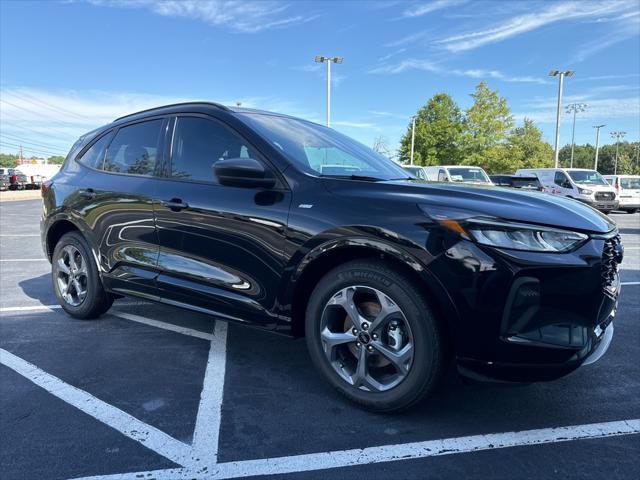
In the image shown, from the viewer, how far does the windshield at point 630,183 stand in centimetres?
1961

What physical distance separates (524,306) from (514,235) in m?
0.33

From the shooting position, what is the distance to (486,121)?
43188 millimetres

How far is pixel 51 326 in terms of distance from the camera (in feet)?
13.7

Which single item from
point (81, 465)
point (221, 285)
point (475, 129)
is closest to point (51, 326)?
point (221, 285)

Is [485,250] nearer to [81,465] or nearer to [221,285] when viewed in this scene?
[221,285]

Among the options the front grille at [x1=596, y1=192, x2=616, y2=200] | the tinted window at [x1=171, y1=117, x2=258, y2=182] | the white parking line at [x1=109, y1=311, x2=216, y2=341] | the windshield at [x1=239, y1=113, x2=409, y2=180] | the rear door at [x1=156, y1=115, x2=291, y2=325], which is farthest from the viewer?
the front grille at [x1=596, y1=192, x2=616, y2=200]

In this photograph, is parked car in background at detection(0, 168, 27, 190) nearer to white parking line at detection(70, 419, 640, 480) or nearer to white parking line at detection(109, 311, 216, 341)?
white parking line at detection(109, 311, 216, 341)

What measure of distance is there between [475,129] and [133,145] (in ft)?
145

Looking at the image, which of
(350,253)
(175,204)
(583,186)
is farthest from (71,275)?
(583,186)

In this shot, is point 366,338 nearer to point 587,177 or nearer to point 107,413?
point 107,413

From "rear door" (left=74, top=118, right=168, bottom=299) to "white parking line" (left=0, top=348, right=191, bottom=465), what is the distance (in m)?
0.84

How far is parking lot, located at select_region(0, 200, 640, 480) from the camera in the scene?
7.14 ft

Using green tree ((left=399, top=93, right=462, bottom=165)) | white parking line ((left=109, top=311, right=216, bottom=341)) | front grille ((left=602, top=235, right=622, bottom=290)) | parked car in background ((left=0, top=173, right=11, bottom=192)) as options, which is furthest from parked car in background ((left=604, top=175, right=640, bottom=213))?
parked car in background ((left=0, top=173, right=11, bottom=192))

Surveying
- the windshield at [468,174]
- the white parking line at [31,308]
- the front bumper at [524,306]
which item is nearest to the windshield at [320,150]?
the front bumper at [524,306]
